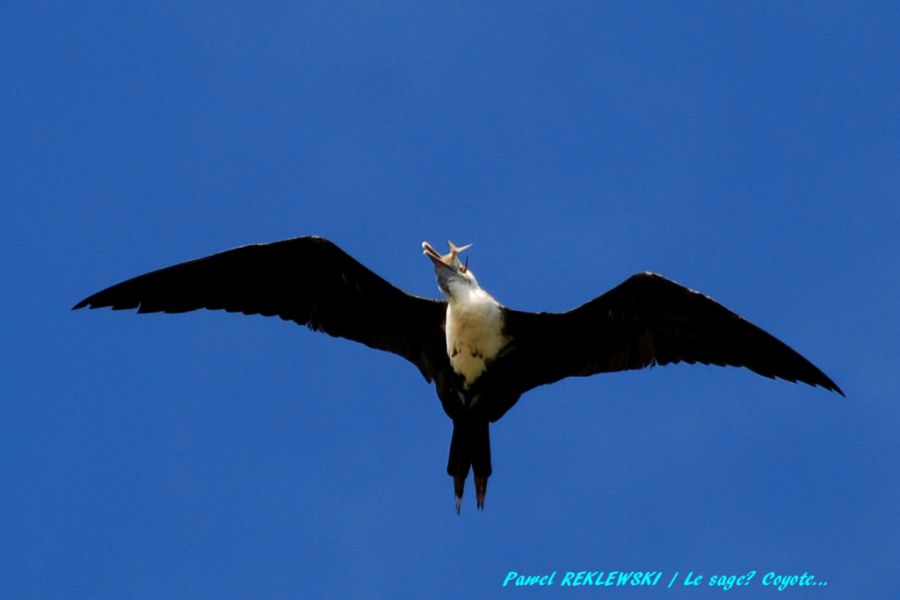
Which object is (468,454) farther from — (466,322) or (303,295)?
(303,295)

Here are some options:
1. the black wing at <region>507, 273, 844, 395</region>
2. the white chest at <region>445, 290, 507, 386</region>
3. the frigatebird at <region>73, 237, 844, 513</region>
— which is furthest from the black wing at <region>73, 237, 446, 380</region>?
the black wing at <region>507, 273, 844, 395</region>

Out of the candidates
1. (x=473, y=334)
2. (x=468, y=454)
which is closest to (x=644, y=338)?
(x=473, y=334)

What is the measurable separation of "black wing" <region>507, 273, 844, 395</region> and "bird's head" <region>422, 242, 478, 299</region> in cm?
47

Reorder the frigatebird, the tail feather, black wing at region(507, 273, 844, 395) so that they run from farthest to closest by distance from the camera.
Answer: the tail feather
the frigatebird
black wing at region(507, 273, 844, 395)

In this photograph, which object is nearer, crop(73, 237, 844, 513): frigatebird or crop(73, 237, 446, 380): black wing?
crop(73, 237, 844, 513): frigatebird

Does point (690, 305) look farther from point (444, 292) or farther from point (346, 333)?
point (346, 333)

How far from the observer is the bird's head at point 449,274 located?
14.8 metres

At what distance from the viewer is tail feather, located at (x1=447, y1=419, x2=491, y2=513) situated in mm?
14805

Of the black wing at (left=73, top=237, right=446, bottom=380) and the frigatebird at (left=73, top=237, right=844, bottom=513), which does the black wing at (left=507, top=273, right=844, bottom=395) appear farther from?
the black wing at (left=73, top=237, right=446, bottom=380)

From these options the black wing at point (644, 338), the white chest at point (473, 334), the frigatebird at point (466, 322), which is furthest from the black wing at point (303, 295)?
the black wing at point (644, 338)

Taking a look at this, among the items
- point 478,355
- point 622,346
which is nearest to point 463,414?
point 478,355

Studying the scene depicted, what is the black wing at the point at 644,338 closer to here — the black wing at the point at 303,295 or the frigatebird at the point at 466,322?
the frigatebird at the point at 466,322

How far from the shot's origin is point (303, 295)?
15266mm

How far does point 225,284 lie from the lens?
15133 millimetres
